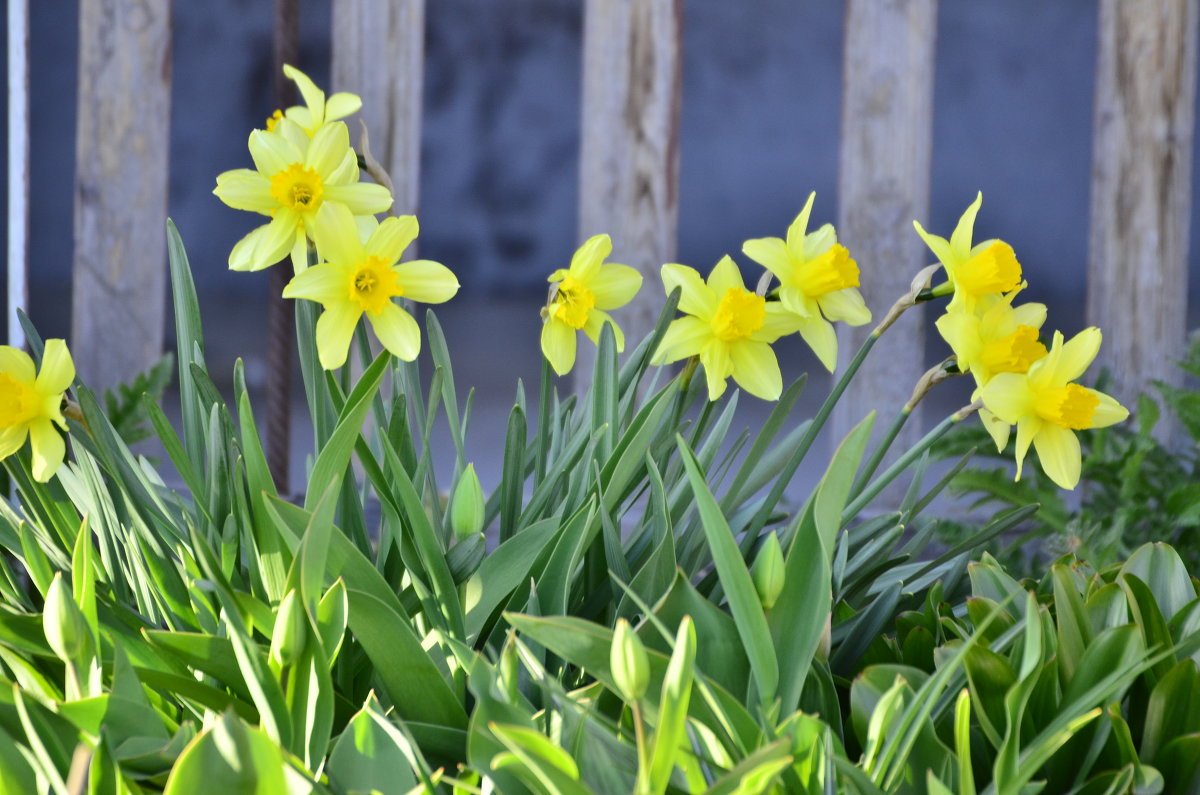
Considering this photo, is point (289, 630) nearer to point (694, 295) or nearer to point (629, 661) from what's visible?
point (629, 661)

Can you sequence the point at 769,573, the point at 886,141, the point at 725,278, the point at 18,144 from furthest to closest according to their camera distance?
the point at 886,141
the point at 18,144
the point at 725,278
the point at 769,573

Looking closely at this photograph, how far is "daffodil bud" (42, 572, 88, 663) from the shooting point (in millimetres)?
363

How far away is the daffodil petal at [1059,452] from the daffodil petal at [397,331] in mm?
290

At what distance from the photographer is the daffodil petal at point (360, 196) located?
513 millimetres

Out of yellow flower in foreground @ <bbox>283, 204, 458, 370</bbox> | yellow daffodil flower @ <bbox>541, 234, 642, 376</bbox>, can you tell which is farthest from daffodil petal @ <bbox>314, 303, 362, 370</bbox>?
yellow daffodil flower @ <bbox>541, 234, 642, 376</bbox>

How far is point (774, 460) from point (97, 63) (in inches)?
75.2

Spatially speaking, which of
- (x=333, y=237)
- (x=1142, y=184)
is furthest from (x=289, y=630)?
(x=1142, y=184)

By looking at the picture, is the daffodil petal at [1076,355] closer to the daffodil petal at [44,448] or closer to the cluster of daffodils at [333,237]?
the cluster of daffodils at [333,237]

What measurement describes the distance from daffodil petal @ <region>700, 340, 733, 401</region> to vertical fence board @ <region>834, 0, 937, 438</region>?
152 cm

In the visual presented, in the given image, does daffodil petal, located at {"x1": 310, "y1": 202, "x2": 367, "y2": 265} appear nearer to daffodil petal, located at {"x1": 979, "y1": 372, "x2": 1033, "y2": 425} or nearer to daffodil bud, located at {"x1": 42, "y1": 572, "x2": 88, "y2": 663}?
daffodil bud, located at {"x1": 42, "y1": 572, "x2": 88, "y2": 663}

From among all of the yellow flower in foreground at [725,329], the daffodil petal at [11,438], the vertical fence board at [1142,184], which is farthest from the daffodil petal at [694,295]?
the vertical fence board at [1142,184]

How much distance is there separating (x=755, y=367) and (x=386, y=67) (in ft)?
5.42

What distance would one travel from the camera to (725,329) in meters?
0.53

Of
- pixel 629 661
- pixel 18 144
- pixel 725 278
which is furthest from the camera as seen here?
pixel 18 144
